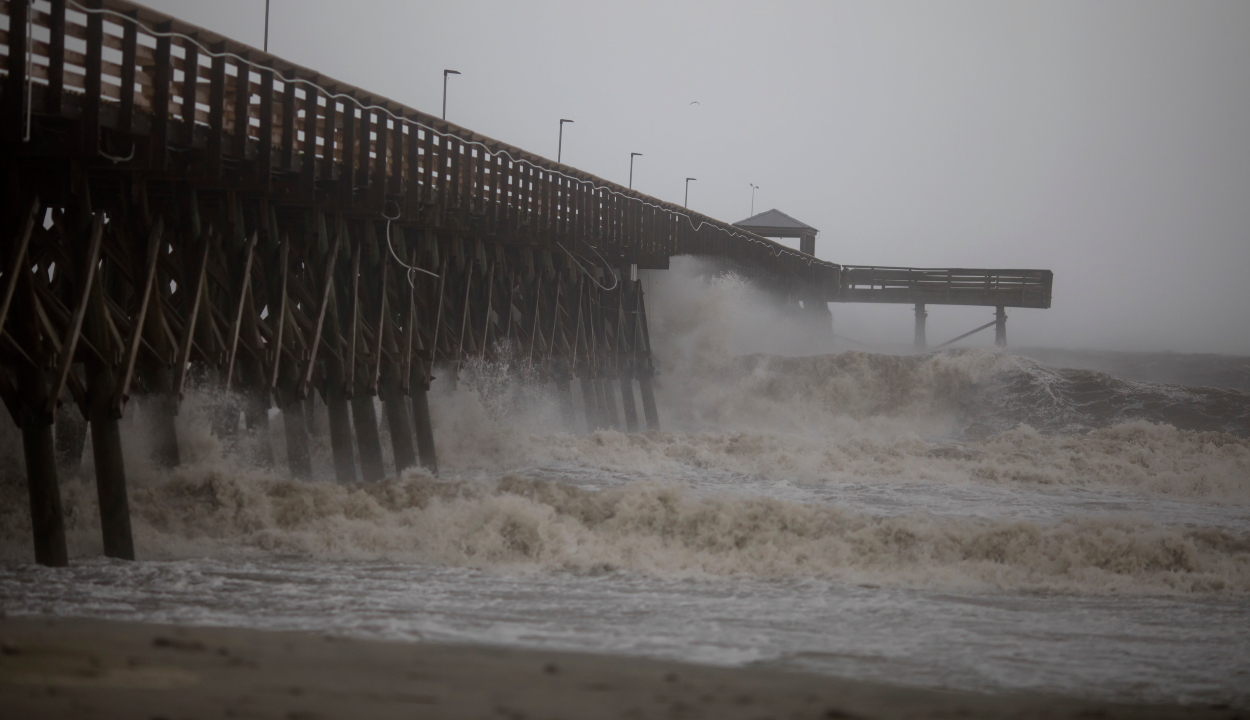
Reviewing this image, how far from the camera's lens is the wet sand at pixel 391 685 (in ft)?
14.1

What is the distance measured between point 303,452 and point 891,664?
345 inches

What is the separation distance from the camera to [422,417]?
15102 mm

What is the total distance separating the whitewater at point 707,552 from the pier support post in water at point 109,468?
27cm

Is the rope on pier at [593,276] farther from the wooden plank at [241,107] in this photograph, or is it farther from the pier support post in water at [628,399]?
the wooden plank at [241,107]

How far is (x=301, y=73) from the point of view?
1216 cm

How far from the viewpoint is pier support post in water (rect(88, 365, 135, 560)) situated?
8906 millimetres

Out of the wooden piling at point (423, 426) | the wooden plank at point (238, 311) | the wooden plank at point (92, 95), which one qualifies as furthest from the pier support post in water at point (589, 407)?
the wooden plank at point (92, 95)

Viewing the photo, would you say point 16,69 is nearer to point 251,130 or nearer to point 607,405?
point 251,130

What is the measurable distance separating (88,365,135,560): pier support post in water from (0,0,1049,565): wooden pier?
0.06 ft

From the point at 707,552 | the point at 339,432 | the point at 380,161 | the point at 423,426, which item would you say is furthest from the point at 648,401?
the point at 707,552

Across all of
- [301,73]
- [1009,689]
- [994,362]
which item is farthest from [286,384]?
[994,362]

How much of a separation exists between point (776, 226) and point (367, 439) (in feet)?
116

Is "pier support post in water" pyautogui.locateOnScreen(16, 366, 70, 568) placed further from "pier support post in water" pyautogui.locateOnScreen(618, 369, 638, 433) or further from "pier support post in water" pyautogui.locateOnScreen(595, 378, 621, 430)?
"pier support post in water" pyautogui.locateOnScreen(618, 369, 638, 433)

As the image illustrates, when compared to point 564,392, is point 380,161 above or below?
above
